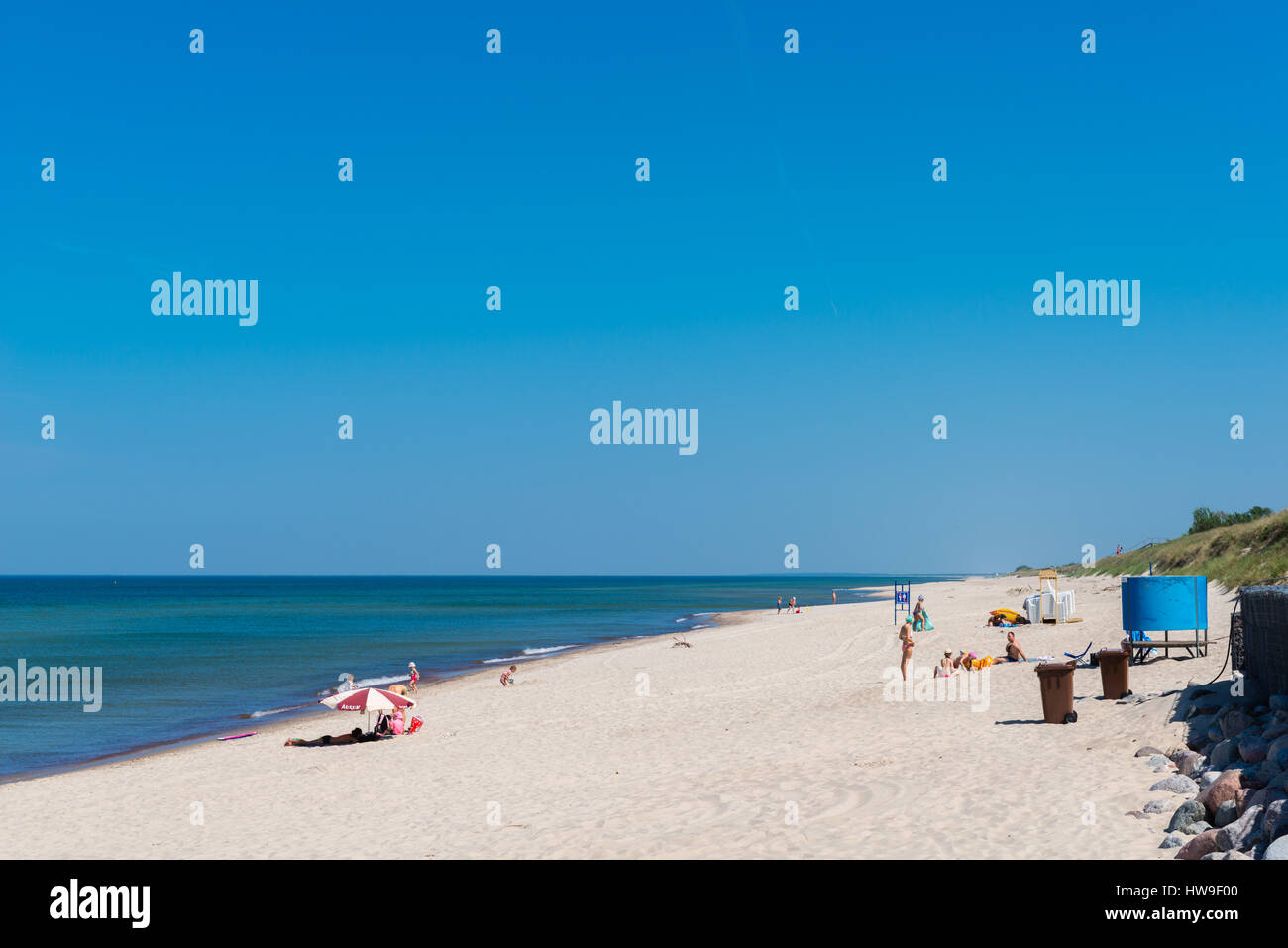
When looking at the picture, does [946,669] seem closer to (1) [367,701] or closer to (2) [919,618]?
(2) [919,618]

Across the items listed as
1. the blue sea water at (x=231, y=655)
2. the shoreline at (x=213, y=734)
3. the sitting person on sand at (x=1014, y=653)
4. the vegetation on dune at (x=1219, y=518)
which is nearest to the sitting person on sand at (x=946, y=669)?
the sitting person on sand at (x=1014, y=653)

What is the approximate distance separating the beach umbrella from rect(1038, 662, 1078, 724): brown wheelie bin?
12.4 metres

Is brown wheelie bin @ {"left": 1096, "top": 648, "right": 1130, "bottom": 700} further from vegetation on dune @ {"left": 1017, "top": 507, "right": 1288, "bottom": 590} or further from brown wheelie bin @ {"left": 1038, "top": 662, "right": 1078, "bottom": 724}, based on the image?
vegetation on dune @ {"left": 1017, "top": 507, "right": 1288, "bottom": 590}

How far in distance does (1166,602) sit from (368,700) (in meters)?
16.2

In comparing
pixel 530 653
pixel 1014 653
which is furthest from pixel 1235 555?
pixel 530 653

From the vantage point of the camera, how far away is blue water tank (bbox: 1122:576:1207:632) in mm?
18625

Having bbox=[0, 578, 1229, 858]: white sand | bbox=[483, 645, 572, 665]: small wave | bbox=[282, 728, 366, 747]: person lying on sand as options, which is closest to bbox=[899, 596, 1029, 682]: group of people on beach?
bbox=[0, 578, 1229, 858]: white sand

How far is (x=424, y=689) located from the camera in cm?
3088

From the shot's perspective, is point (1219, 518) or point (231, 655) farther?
point (1219, 518)

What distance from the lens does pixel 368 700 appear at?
19.7 metres
